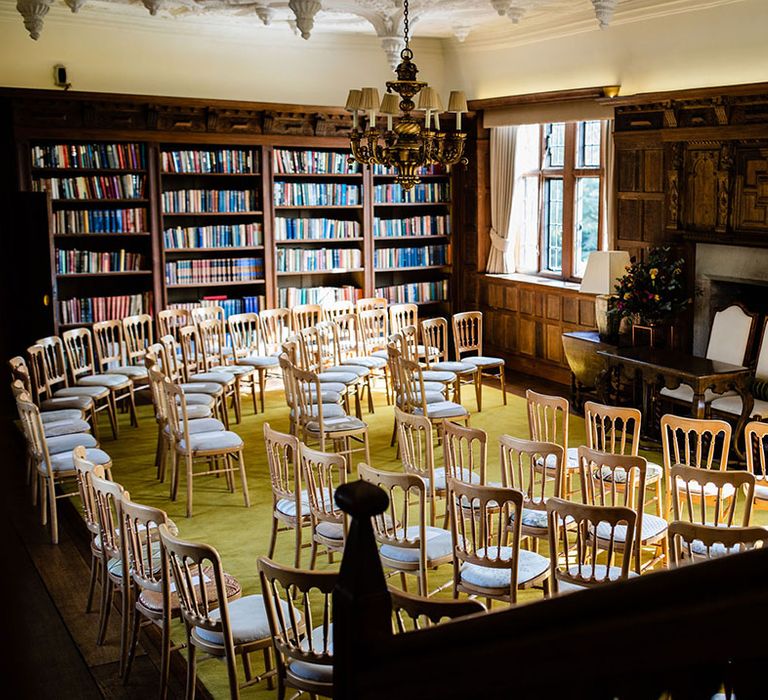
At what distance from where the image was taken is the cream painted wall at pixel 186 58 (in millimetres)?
9523

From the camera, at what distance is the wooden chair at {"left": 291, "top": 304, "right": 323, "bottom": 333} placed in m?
10.1

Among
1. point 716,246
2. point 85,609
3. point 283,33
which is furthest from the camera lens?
point 283,33

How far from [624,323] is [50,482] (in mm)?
5374

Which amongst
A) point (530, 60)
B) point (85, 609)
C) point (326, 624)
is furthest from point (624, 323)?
point (326, 624)

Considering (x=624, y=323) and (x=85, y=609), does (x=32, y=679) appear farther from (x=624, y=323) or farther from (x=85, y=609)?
(x=624, y=323)

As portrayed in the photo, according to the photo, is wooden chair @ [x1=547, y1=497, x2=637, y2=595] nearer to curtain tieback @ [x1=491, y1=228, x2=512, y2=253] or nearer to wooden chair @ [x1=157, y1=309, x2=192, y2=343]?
wooden chair @ [x1=157, y1=309, x2=192, y2=343]

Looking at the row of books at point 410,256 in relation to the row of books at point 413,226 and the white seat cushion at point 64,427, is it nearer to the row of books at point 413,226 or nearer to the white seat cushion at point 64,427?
the row of books at point 413,226

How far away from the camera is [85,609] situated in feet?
17.3

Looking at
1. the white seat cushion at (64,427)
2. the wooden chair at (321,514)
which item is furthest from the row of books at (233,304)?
the wooden chair at (321,514)

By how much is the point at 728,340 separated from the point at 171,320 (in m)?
5.59

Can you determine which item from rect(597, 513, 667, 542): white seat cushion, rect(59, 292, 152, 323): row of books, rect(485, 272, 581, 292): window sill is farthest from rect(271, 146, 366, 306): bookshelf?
Result: rect(597, 513, 667, 542): white seat cushion

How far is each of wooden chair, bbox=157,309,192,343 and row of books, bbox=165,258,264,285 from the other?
1.53ft

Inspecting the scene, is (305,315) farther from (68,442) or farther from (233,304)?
(68,442)

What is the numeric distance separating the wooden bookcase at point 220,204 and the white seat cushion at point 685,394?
3.70 meters
